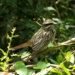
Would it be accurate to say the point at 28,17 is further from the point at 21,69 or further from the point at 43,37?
the point at 21,69

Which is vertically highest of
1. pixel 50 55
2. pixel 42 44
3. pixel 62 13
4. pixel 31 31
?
pixel 62 13

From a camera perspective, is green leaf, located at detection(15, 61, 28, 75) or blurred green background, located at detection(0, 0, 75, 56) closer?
green leaf, located at detection(15, 61, 28, 75)

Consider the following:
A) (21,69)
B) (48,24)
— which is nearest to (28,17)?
(48,24)

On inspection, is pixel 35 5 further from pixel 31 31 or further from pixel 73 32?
pixel 73 32

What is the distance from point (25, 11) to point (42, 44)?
587 mm

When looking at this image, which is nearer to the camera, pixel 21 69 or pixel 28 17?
pixel 21 69

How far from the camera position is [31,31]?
264cm

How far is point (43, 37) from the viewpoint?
258cm

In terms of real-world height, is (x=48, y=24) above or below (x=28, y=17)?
below

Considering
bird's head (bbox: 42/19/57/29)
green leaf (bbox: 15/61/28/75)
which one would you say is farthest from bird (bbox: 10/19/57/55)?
green leaf (bbox: 15/61/28/75)

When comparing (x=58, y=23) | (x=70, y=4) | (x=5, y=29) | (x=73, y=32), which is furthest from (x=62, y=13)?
(x=5, y=29)

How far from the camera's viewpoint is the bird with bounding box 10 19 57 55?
2.40 metres

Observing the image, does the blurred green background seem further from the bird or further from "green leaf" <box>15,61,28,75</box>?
"green leaf" <box>15,61,28,75</box>

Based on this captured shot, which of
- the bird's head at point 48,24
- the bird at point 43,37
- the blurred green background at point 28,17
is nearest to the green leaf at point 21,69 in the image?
→ the bird at point 43,37
